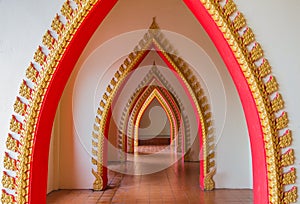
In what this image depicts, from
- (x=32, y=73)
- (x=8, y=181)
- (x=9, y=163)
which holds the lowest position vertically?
(x=8, y=181)

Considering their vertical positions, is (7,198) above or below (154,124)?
below

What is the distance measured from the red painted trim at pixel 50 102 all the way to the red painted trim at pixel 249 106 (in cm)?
69

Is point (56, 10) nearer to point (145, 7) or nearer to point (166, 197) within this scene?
point (145, 7)

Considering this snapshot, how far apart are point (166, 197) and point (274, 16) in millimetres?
3223

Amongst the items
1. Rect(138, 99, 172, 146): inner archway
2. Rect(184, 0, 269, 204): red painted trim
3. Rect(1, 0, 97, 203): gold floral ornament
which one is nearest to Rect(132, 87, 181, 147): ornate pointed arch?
Rect(138, 99, 172, 146): inner archway

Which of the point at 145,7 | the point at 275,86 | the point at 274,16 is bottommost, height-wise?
the point at 275,86

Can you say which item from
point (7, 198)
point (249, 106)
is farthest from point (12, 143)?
point (249, 106)

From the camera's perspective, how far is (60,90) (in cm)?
246

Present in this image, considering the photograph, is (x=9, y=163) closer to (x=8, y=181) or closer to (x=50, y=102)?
(x=8, y=181)

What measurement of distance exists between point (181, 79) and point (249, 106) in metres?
2.68

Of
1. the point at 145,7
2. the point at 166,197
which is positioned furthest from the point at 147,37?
the point at 166,197

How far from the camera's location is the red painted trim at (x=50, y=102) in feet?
7.45

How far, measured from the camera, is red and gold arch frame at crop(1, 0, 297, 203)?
219 centimetres

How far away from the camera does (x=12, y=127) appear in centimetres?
225
